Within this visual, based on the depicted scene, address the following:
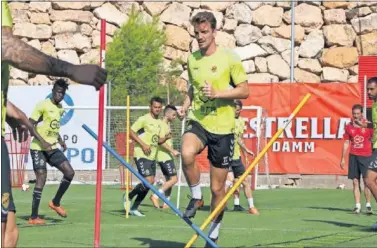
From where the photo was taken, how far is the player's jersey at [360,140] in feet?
64.1

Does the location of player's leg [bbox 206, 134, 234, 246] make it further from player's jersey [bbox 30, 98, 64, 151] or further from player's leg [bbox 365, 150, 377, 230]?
player's jersey [bbox 30, 98, 64, 151]

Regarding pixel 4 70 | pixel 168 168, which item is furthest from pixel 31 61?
pixel 168 168

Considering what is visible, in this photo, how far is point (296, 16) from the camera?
3394 cm

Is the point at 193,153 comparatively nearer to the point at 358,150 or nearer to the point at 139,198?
the point at 139,198

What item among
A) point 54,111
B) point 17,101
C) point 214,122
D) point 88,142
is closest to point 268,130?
point 88,142

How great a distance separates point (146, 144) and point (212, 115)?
25.1 feet

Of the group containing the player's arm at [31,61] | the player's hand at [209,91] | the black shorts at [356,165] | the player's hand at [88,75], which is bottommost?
the black shorts at [356,165]

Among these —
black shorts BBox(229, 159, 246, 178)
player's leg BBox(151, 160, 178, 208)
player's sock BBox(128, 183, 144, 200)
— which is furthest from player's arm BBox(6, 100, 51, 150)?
player's leg BBox(151, 160, 178, 208)

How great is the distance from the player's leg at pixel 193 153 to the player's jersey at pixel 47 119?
5260mm

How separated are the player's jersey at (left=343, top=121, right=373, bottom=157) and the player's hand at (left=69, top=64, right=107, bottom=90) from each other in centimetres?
1242

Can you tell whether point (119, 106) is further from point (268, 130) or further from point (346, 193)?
point (346, 193)

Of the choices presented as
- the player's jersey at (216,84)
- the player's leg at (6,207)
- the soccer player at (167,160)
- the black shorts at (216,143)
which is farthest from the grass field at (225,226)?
the player's leg at (6,207)

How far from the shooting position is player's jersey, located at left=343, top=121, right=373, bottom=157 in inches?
769

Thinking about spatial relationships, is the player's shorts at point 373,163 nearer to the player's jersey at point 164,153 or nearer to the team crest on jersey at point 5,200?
the player's jersey at point 164,153
